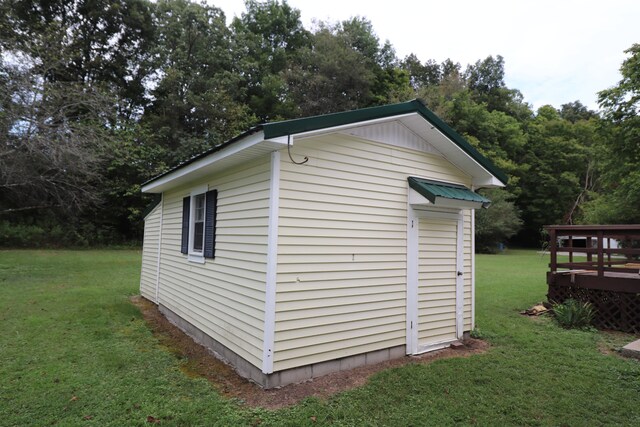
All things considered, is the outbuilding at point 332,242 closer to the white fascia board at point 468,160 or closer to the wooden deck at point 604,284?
the white fascia board at point 468,160

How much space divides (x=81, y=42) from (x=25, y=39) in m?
10.1

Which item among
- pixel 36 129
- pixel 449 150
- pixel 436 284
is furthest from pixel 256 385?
pixel 36 129

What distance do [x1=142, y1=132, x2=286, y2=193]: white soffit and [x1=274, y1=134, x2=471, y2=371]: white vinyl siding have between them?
1.08ft

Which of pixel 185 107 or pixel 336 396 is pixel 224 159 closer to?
pixel 336 396

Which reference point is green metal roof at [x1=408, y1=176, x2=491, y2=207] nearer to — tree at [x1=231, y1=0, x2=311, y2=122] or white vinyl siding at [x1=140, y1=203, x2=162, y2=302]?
white vinyl siding at [x1=140, y1=203, x2=162, y2=302]

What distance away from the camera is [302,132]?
3650 millimetres

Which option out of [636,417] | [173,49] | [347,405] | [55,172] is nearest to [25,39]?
[55,172]

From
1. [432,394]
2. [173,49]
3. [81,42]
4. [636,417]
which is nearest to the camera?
[636,417]

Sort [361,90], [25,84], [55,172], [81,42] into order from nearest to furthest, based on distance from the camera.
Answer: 1. [25,84]
2. [55,172]
3. [81,42]
4. [361,90]

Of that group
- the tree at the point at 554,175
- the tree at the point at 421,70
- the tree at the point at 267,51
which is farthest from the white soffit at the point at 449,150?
the tree at the point at 421,70

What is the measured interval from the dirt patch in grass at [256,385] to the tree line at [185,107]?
330 inches

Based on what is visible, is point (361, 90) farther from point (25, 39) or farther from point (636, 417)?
point (636, 417)

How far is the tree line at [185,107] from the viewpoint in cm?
1186

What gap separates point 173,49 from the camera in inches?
931
